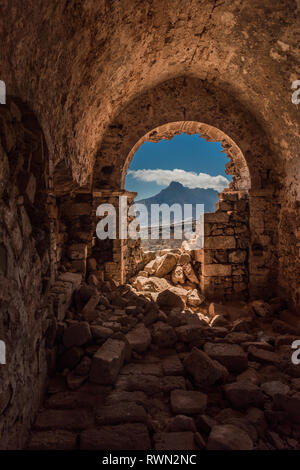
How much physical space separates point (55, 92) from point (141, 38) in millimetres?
1877

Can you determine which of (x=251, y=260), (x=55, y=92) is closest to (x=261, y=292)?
(x=251, y=260)

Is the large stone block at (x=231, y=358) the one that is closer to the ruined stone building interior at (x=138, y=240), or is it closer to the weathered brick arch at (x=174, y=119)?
the ruined stone building interior at (x=138, y=240)

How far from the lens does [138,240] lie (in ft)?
21.1

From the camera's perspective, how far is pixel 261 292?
17.0 ft

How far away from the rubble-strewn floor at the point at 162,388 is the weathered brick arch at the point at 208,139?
3240 millimetres

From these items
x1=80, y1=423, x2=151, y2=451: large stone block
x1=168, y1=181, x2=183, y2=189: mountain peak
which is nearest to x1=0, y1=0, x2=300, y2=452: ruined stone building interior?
x1=80, y1=423, x2=151, y2=451: large stone block

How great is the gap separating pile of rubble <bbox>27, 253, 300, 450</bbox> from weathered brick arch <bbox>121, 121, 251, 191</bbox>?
313 cm

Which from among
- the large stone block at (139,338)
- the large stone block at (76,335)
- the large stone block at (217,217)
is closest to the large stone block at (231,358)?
the large stone block at (139,338)

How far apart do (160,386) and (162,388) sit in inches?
0.9

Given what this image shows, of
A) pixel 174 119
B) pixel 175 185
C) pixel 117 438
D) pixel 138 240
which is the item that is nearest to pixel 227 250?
pixel 138 240

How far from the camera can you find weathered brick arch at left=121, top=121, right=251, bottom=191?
16.8 feet

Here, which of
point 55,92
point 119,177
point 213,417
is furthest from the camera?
point 119,177

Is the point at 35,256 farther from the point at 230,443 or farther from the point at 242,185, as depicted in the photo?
the point at 242,185

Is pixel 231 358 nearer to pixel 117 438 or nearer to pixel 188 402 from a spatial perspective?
pixel 188 402
